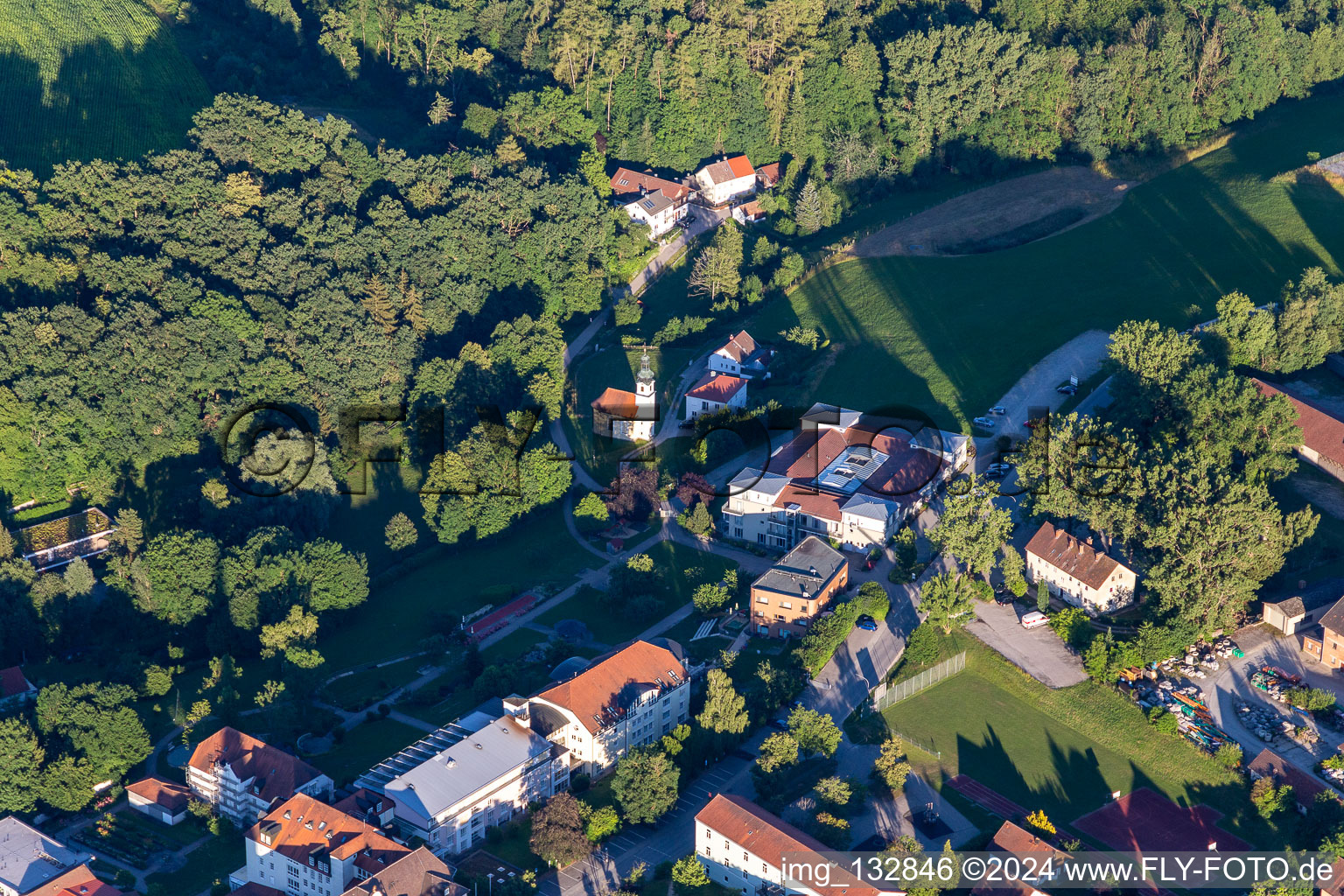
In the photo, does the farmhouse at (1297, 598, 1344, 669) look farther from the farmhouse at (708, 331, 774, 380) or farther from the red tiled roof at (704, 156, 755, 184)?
the red tiled roof at (704, 156, 755, 184)

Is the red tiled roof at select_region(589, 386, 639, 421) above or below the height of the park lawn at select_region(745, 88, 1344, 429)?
below

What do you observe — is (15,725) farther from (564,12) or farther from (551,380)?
(564,12)

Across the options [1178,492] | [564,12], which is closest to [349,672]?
[1178,492]

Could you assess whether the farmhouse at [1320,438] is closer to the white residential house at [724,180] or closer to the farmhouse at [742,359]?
the farmhouse at [742,359]

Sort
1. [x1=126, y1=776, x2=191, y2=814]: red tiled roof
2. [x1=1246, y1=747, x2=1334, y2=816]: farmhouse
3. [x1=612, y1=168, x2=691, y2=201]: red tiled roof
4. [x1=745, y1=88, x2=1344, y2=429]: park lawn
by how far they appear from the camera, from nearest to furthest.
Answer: [x1=1246, y1=747, x2=1334, y2=816]: farmhouse < [x1=126, y1=776, x2=191, y2=814]: red tiled roof < [x1=745, y1=88, x2=1344, y2=429]: park lawn < [x1=612, y1=168, x2=691, y2=201]: red tiled roof

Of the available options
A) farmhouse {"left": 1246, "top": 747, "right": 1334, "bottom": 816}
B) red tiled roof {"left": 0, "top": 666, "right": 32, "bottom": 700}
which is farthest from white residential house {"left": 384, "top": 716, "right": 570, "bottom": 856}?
farmhouse {"left": 1246, "top": 747, "right": 1334, "bottom": 816}

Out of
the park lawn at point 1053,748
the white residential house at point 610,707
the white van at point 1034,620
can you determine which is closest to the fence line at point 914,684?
the park lawn at point 1053,748
